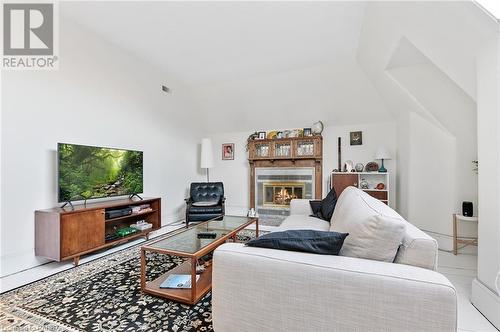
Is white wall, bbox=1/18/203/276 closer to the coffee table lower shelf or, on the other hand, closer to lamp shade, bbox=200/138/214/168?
lamp shade, bbox=200/138/214/168

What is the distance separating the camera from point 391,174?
4.19m

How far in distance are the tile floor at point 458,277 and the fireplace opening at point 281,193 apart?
2.48m

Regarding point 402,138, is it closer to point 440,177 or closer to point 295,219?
point 440,177

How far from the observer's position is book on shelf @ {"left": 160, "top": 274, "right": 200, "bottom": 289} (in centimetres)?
182

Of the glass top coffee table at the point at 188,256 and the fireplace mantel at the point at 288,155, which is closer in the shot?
the glass top coffee table at the point at 188,256

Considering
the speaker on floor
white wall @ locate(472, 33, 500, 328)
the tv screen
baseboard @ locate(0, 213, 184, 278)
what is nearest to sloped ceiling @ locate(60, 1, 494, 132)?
white wall @ locate(472, 33, 500, 328)

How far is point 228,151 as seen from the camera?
536 cm

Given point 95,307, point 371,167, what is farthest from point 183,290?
point 371,167

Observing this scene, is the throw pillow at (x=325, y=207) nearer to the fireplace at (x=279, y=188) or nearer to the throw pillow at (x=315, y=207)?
the throw pillow at (x=315, y=207)

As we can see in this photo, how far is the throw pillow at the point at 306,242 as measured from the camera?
3.80 ft

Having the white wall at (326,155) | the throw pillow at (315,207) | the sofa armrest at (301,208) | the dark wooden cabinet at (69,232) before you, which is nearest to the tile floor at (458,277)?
the dark wooden cabinet at (69,232)

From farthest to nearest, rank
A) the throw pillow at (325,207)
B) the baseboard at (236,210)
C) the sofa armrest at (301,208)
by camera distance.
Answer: the baseboard at (236,210)
the sofa armrest at (301,208)
the throw pillow at (325,207)

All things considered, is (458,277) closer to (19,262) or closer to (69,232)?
(69,232)

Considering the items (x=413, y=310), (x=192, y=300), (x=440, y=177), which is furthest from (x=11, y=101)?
(x=440, y=177)
